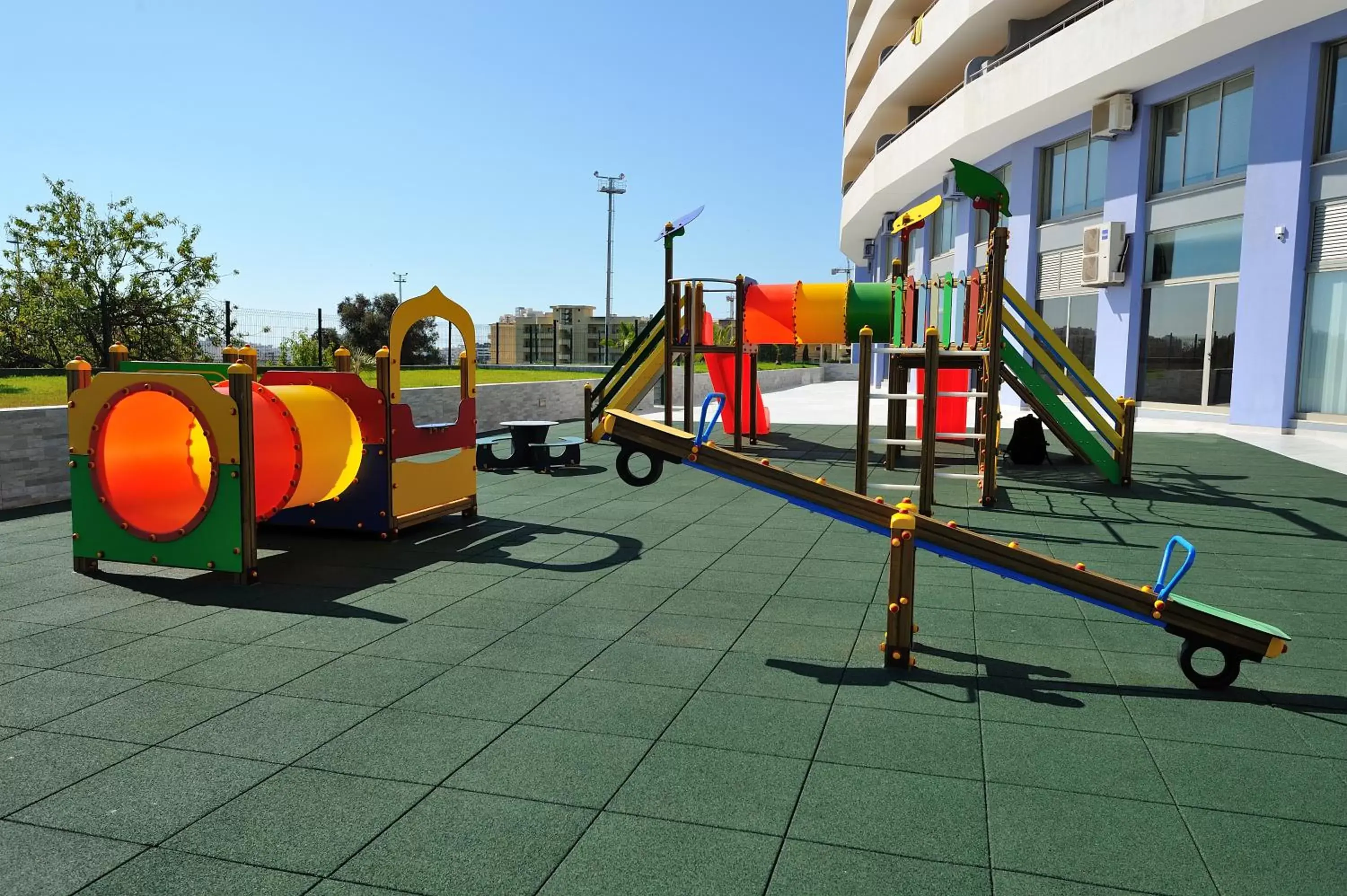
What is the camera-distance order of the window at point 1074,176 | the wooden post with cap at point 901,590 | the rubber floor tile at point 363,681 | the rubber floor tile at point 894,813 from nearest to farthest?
the rubber floor tile at point 894,813, the rubber floor tile at point 363,681, the wooden post with cap at point 901,590, the window at point 1074,176

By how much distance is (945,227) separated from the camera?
2931 cm

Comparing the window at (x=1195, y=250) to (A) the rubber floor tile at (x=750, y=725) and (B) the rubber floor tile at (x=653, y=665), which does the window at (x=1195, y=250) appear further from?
(A) the rubber floor tile at (x=750, y=725)

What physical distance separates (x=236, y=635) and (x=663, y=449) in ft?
8.13

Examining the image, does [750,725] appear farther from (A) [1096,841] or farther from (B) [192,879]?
(B) [192,879]

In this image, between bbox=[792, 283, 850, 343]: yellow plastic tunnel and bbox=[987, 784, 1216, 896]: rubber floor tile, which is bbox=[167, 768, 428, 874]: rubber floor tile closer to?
bbox=[987, 784, 1216, 896]: rubber floor tile

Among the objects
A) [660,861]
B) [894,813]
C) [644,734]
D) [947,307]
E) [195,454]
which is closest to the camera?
[660,861]

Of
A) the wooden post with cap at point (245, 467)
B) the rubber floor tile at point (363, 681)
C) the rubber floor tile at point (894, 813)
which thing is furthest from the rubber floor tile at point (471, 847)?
the wooden post with cap at point (245, 467)

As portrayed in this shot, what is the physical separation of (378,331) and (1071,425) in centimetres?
5450

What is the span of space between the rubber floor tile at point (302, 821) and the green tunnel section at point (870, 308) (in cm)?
1160

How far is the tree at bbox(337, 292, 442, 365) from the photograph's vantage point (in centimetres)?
4914

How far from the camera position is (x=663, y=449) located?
510 cm

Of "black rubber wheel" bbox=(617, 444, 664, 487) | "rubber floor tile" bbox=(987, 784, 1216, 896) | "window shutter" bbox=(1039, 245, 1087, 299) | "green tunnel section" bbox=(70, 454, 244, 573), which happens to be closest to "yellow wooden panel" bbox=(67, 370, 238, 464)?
"green tunnel section" bbox=(70, 454, 244, 573)

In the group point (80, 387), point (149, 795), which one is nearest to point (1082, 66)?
point (80, 387)

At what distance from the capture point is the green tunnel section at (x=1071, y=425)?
35.1 ft
